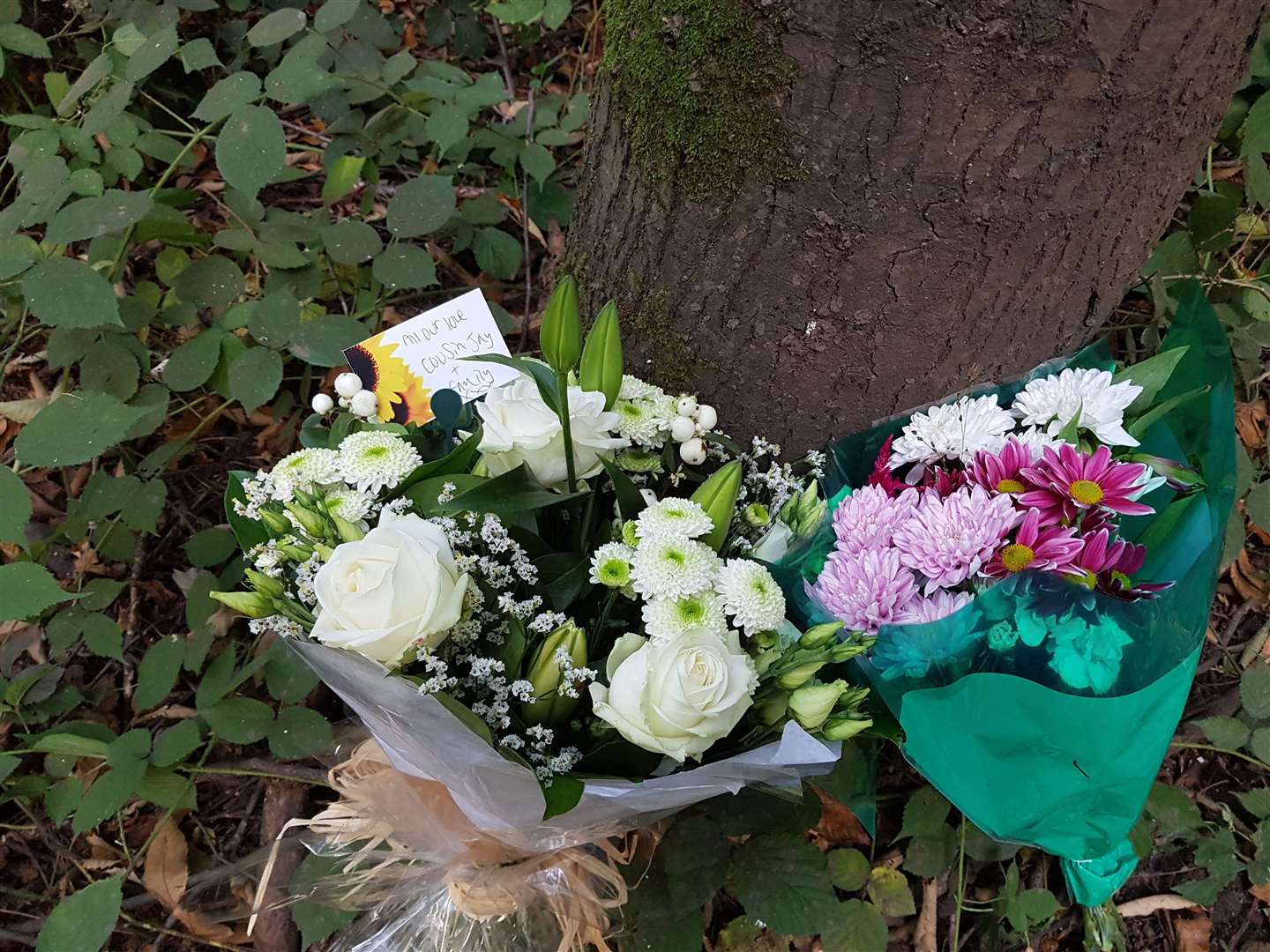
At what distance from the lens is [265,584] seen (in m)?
0.76

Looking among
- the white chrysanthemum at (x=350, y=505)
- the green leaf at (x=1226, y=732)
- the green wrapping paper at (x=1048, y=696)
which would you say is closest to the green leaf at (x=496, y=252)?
the white chrysanthemum at (x=350, y=505)

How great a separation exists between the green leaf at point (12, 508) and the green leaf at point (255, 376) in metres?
0.31

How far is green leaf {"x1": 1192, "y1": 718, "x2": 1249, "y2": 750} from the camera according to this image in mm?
1257

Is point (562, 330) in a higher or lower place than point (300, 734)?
higher

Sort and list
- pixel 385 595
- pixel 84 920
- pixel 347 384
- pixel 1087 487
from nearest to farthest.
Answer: pixel 385 595, pixel 1087 487, pixel 347 384, pixel 84 920

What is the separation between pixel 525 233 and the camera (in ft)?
5.48

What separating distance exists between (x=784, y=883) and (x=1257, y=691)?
30.9 inches

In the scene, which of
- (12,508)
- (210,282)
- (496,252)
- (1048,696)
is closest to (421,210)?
(496,252)

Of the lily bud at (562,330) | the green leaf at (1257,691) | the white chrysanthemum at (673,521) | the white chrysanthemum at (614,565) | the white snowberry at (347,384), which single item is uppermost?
the lily bud at (562,330)

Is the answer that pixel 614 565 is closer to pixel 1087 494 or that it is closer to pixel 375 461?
pixel 375 461

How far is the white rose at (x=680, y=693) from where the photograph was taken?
0.67 metres

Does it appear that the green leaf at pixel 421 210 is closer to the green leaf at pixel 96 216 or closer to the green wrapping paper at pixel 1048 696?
the green leaf at pixel 96 216

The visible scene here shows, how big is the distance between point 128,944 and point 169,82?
1.63 meters

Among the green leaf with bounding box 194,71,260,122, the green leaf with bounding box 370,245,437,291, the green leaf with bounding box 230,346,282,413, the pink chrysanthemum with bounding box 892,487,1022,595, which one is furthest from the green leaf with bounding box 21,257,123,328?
the pink chrysanthemum with bounding box 892,487,1022,595
